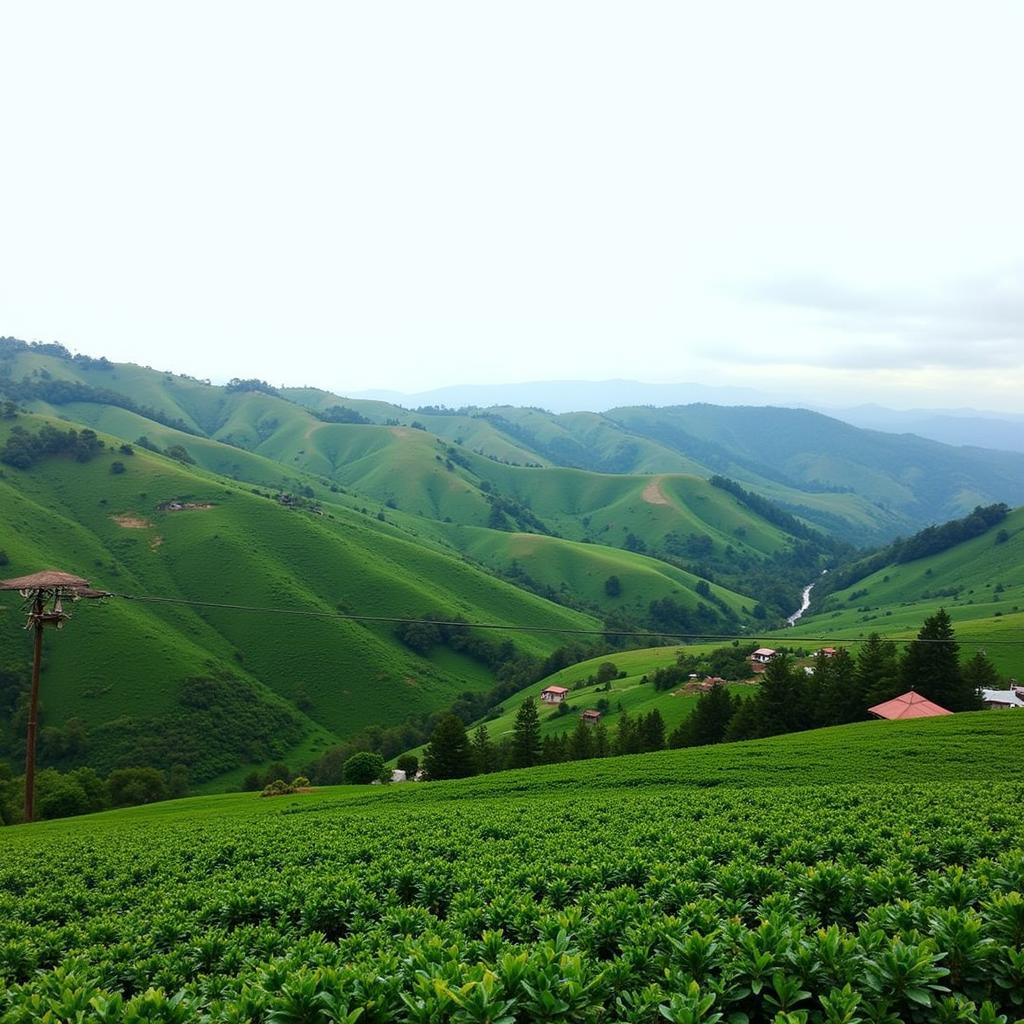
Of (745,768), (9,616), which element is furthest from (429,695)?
(745,768)

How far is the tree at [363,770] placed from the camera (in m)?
62.0

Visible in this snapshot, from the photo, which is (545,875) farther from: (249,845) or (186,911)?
(249,845)

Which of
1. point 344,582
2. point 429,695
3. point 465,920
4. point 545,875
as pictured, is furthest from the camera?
point 344,582

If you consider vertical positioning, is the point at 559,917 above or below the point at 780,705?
above

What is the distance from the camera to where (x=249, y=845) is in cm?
2088

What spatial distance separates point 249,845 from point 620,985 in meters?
17.8

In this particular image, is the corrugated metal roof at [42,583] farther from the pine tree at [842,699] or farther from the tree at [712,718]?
the pine tree at [842,699]

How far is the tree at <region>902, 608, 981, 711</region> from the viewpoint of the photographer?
173ft

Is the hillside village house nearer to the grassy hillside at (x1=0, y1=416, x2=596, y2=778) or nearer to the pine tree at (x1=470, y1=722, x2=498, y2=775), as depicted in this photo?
the pine tree at (x1=470, y1=722, x2=498, y2=775)

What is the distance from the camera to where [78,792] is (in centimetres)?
5819

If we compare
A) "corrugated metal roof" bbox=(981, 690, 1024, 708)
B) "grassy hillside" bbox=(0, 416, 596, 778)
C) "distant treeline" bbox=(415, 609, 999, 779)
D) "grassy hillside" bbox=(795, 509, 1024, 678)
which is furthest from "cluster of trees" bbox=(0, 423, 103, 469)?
"corrugated metal roof" bbox=(981, 690, 1024, 708)

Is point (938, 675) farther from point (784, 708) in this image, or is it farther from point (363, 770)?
point (363, 770)

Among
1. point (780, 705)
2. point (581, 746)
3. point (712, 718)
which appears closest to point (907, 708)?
point (780, 705)

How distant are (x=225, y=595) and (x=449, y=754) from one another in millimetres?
94298
